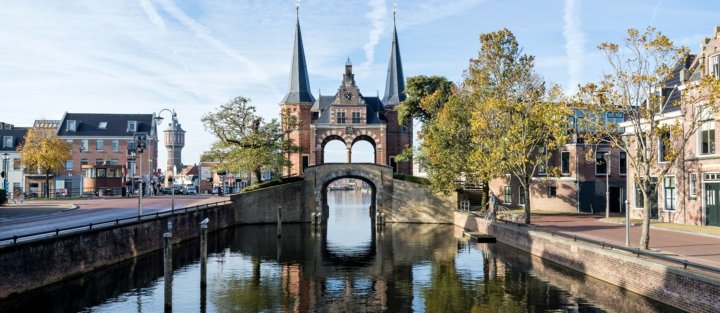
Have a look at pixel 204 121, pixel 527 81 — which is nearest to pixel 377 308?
pixel 527 81

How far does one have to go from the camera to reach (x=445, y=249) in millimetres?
41969

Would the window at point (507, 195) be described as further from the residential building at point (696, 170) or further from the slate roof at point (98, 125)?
the slate roof at point (98, 125)

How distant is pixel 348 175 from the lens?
64938 mm

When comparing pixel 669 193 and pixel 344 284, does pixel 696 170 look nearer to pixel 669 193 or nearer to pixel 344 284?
pixel 669 193

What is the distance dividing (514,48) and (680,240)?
66.9 ft

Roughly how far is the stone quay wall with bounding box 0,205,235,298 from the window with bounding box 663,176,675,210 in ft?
118

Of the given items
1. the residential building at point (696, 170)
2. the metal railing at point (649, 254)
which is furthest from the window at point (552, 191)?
the metal railing at point (649, 254)

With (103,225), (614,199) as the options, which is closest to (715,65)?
(614,199)

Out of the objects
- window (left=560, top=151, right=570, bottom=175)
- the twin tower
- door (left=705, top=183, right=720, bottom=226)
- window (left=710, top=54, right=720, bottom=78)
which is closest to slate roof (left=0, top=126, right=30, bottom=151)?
the twin tower

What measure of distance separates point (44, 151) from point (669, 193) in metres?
70.8

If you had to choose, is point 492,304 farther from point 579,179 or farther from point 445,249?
point 579,179

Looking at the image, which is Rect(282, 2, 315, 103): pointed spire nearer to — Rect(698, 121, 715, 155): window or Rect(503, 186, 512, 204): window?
Rect(503, 186, 512, 204): window

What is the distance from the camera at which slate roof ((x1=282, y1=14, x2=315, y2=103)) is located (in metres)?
85.4

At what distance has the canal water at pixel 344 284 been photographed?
2381cm
